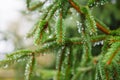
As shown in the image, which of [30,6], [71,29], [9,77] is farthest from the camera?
[9,77]

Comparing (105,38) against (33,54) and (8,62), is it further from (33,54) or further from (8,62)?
(8,62)

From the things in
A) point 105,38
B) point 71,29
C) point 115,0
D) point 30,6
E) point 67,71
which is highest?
point 115,0

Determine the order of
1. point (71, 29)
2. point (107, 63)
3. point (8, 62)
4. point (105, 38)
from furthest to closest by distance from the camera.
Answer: point (71, 29)
point (105, 38)
point (8, 62)
point (107, 63)

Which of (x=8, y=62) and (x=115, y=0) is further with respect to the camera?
(x=115, y=0)

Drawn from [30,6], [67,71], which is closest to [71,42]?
[67,71]

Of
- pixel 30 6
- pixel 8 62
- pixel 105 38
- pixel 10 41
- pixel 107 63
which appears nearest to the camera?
pixel 107 63

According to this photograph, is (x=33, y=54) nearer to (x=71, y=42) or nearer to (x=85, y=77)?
(x=71, y=42)

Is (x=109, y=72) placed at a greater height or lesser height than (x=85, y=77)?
lesser

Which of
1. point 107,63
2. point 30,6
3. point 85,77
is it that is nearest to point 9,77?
point 85,77

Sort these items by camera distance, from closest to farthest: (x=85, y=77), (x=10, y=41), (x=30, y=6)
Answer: (x=30, y=6) < (x=85, y=77) < (x=10, y=41)
